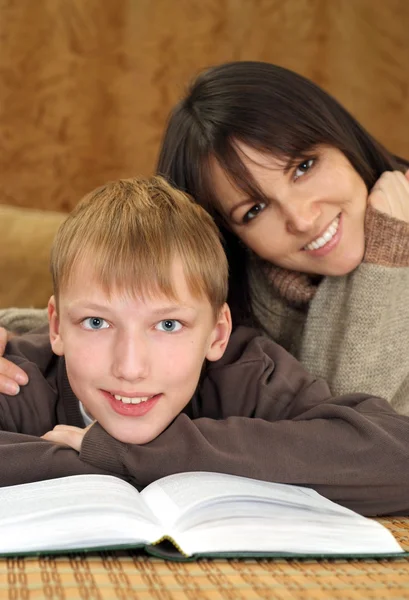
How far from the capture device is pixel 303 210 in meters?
1.51

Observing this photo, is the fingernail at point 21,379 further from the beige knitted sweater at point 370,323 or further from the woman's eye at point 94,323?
the beige knitted sweater at point 370,323

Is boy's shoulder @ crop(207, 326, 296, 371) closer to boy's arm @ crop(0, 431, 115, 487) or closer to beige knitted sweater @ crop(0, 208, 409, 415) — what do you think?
beige knitted sweater @ crop(0, 208, 409, 415)

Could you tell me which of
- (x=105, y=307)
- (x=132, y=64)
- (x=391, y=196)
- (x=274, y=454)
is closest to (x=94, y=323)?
(x=105, y=307)

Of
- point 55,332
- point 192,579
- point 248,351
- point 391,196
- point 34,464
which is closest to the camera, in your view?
point 192,579

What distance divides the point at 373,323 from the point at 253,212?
0.29m

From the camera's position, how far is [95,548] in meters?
0.86

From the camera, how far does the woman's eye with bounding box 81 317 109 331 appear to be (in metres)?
1.19

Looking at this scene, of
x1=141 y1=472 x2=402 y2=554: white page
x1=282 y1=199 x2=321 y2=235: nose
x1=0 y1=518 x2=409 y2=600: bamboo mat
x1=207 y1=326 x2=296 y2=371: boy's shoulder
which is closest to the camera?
x1=0 y1=518 x2=409 y2=600: bamboo mat

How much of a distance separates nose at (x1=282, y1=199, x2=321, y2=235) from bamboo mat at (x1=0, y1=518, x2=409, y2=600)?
713 mm

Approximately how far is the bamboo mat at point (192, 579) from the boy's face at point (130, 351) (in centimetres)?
30

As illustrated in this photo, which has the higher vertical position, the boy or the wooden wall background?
the wooden wall background

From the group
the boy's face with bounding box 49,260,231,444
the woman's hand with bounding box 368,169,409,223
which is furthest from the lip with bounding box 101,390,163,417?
the woman's hand with bounding box 368,169,409,223

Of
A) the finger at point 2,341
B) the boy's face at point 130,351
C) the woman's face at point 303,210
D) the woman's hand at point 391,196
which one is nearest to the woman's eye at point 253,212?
the woman's face at point 303,210

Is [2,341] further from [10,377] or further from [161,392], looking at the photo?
[161,392]
